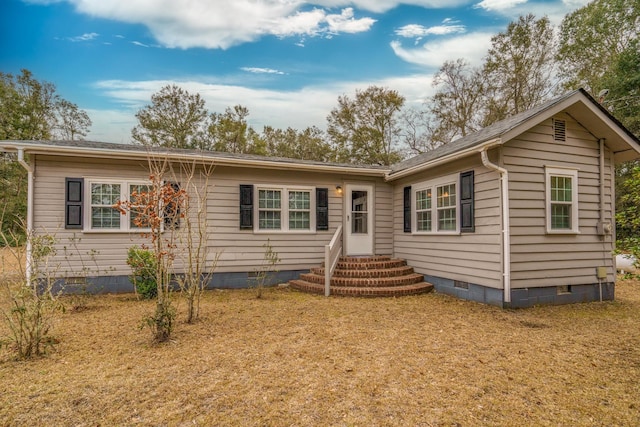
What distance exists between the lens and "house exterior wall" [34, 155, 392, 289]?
6.85 metres

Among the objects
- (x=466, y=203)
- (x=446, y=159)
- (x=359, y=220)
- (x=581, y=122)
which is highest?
(x=581, y=122)

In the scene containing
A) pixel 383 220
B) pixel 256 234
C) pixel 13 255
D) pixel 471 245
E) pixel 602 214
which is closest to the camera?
pixel 13 255

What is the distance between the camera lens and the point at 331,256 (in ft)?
25.4

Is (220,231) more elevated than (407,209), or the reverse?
(407,209)

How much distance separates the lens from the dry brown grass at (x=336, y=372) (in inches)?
95.7

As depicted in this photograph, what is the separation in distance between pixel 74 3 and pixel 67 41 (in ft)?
9.90

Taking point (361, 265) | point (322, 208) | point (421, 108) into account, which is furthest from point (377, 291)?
point (421, 108)

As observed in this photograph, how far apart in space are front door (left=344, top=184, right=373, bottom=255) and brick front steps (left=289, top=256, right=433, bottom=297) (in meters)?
0.48

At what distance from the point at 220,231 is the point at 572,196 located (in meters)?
7.86

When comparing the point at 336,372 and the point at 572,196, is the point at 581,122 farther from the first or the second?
the point at 336,372

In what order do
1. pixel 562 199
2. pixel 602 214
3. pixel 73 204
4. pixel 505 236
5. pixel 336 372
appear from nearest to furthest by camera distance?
pixel 336 372 → pixel 505 236 → pixel 562 199 → pixel 602 214 → pixel 73 204

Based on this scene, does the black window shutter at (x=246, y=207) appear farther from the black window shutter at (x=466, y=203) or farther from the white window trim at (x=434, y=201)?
the black window shutter at (x=466, y=203)

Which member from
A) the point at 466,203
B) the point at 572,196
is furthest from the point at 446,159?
the point at 572,196

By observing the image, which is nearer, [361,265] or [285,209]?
[361,265]
